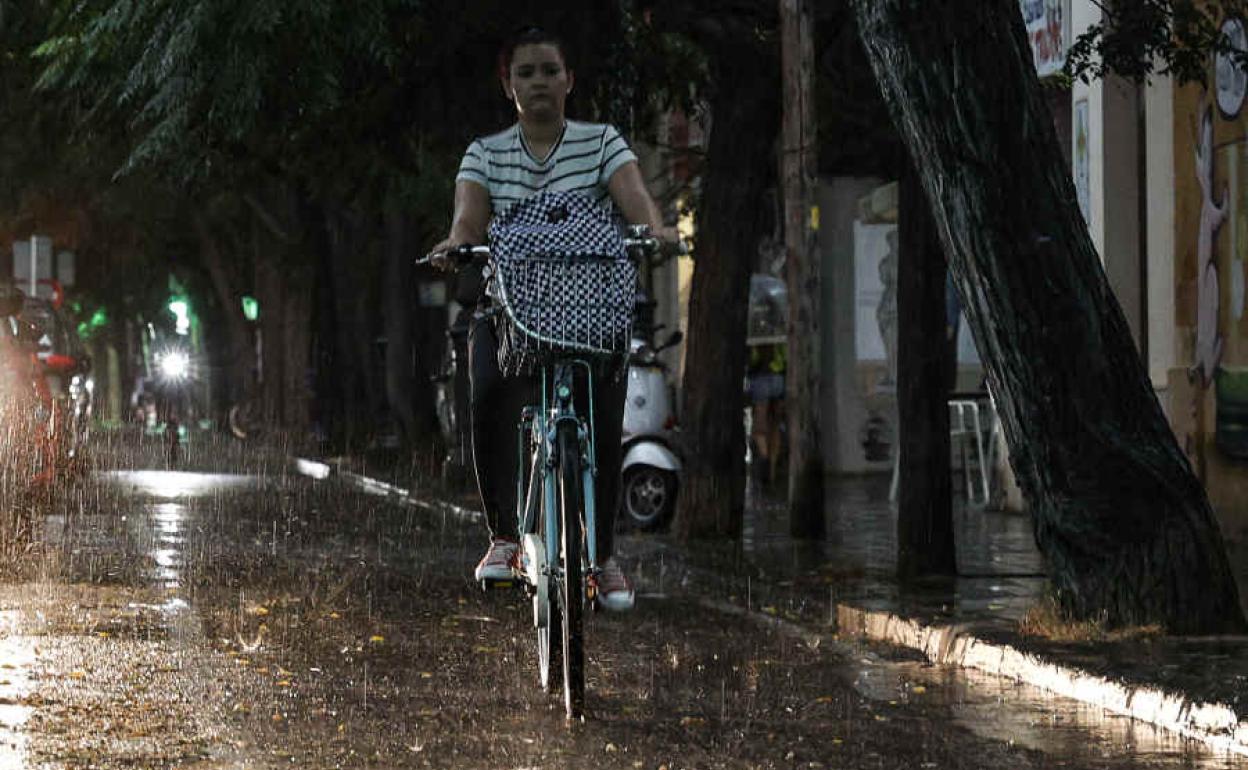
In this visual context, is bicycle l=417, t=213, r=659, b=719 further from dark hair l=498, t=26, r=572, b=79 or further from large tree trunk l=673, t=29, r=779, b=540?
large tree trunk l=673, t=29, r=779, b=540

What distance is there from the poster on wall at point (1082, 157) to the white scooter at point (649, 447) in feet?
10.9

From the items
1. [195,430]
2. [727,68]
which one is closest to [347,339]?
[195,430]

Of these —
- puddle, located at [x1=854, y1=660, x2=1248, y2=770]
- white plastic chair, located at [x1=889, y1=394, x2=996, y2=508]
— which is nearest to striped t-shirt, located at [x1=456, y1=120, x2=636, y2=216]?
puddle, located at [x1=854, y1=660, x2=1248, y2=770]

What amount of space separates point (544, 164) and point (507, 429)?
0.93 meters

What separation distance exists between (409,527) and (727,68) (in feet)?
13.7

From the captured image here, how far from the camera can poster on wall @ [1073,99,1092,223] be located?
19.0 meters

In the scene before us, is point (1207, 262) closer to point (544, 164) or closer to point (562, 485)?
point (544, 164)

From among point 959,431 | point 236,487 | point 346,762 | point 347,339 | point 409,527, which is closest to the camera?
point 346,762

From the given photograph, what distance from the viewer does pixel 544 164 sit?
876 cm

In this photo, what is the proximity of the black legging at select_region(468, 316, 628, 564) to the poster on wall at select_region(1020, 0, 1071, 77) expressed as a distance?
31.5 ft

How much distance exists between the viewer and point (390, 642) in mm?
10203

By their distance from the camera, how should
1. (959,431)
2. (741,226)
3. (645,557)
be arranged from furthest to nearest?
(959,431) < (741,226) < (645,557)

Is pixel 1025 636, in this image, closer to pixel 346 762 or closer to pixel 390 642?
pixel 390 642

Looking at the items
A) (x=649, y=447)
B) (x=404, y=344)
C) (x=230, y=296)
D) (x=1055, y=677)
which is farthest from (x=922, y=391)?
(x=230, y=296)
